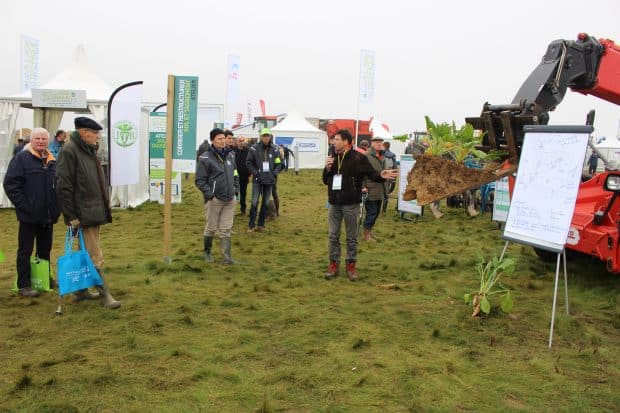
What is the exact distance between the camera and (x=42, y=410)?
3521mm

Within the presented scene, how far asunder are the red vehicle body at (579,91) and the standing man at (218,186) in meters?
3.46

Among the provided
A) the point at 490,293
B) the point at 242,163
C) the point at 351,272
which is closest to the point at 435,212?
the point at 242,163

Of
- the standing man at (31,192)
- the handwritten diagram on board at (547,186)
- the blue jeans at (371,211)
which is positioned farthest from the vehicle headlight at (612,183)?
the standing man at (31,192)

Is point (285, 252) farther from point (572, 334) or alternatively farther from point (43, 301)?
point (572, 334)

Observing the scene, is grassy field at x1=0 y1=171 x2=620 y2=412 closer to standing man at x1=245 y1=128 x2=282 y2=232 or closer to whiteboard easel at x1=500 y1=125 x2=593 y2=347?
whiteboard easel at x1=500 y1=125 x2=593 y2=347

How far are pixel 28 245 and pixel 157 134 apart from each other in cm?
805

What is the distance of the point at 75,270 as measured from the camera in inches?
216

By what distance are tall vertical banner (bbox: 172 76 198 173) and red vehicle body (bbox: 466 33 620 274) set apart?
4.07m

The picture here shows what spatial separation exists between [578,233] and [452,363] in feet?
10.0

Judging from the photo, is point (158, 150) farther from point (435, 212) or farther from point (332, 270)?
point (332, 270)

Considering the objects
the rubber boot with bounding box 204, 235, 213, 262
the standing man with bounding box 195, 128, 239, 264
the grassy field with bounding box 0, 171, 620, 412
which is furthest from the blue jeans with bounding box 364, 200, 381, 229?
the rubber boot with bounding box 204, 235, 213, 262

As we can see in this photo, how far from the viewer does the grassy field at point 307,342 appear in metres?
3.80

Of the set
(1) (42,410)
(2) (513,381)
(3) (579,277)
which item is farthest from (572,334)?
(1) (42,410)

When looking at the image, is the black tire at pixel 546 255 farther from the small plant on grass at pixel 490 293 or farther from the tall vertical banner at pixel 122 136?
the tall vertical banner at pixel 122 136
